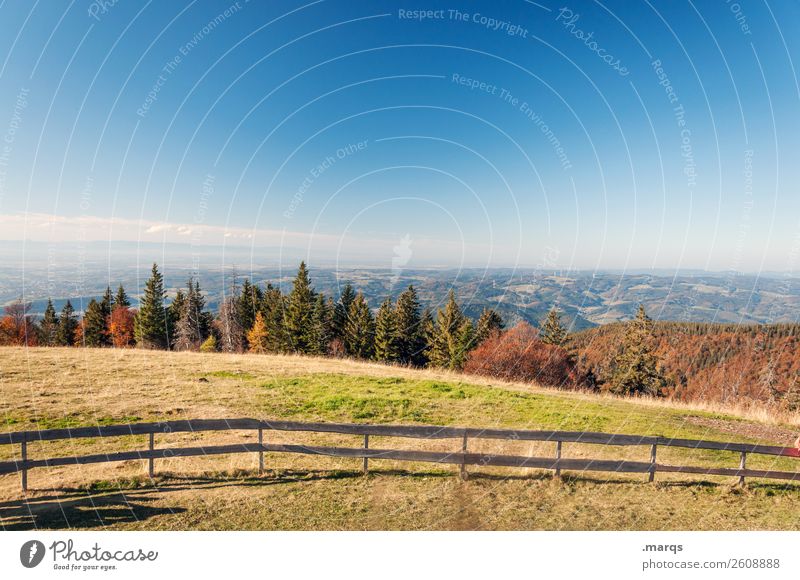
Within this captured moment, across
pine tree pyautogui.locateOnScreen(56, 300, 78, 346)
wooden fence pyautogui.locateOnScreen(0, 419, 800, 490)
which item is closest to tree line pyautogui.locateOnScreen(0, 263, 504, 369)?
pine tree pyautogui.locateOnScreen(56, 300, 78, 346)

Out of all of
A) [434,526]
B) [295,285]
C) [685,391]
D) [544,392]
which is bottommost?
[685,391]

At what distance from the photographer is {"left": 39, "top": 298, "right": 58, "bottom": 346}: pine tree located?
151 feet

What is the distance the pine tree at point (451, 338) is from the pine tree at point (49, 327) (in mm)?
50754

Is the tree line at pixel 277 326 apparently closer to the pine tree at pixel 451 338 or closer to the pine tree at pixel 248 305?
the pine tree at pixel 248 305

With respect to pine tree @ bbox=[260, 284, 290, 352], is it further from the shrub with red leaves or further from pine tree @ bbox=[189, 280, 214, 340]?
the shrub with red leaves

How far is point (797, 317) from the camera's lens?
355 inches

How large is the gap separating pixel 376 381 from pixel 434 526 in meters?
10.7

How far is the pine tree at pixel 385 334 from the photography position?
45562mm

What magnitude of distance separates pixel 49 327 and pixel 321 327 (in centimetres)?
3692

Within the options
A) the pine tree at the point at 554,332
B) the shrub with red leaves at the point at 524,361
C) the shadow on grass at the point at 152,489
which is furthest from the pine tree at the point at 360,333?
the shadow on grass at the point at 152,489

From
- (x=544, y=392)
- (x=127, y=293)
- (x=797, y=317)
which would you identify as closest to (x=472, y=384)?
(x=544, y=392)

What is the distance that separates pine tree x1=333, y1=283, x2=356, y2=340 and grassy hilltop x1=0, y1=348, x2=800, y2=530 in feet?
96.7

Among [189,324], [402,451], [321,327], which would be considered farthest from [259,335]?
[402,451]

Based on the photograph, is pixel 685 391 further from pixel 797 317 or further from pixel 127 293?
pixel 127 293
